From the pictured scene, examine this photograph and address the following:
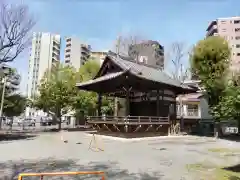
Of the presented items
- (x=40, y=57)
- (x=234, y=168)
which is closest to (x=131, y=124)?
(x=234, y=168)

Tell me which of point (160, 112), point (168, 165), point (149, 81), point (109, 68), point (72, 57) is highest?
point (72, 57)

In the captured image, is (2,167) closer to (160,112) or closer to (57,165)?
(57,165)

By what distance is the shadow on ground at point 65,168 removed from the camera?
22.1ft

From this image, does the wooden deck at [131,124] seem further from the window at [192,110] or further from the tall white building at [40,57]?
the tall white building at [40,57]

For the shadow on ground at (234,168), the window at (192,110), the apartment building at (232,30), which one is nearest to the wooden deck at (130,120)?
the shadow on ground at (234,168)

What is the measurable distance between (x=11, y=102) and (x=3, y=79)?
235 cm

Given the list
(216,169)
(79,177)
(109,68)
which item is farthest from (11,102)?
(216,169)

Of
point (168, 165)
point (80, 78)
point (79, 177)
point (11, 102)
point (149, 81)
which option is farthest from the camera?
point (80, 78)

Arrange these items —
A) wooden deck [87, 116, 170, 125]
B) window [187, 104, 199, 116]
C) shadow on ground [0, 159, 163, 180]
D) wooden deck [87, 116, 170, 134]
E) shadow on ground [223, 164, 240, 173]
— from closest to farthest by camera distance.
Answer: shadow on ground [0, 159, 163, 180] → shadow on ground [223, 164, 240, 173] → wooden deck [87, 116, 170, 125] → wooden deck [87, 116, 170, 134] → window [187, 104, 199, 116]

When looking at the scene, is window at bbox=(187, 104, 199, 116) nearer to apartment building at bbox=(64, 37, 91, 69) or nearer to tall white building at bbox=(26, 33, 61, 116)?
apartment building at bbox=(64, 37, 91, 69)

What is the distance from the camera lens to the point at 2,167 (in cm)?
783

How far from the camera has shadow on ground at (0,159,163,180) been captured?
673 cm

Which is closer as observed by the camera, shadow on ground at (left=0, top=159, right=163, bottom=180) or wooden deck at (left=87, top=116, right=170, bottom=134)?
shadow on ground at (left=0, top=159, right=163, bottom=180)

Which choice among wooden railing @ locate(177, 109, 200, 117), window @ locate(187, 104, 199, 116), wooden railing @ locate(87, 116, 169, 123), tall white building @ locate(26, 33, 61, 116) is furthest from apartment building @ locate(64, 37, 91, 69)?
wooden railing @ locate(87, 116, 169, 123)
